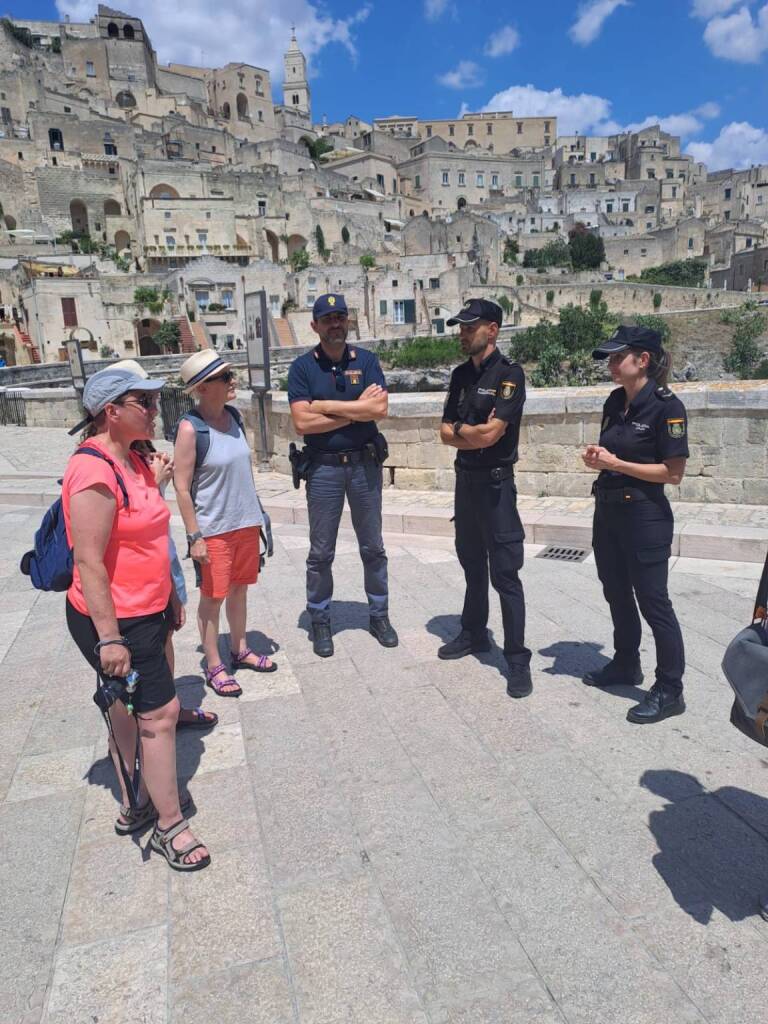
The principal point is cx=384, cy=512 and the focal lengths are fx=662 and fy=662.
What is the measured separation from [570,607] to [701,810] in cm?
229

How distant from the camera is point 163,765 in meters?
2.51

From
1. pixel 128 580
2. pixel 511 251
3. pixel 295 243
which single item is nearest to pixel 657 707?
pixel 128 580

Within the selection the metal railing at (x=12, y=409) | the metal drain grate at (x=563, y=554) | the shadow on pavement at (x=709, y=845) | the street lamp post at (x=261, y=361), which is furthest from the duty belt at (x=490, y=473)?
the metal railing at (x=12, y=409)

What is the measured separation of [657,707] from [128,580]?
102 inches

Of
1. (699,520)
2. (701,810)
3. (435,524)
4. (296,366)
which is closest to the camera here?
(701,810)

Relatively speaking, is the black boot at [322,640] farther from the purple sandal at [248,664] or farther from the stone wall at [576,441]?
the stone wall at [576,441]

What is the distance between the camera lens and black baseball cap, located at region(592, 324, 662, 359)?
322cm

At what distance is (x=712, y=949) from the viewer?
6.76 feet

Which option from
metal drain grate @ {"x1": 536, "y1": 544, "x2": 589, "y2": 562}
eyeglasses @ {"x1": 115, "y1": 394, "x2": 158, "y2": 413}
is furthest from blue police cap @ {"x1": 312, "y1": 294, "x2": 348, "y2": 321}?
metal drain grate @ {"x1": 536, "y1": 544, "x2": 589, "y2": 562}

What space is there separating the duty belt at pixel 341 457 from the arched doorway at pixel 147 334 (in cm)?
4410

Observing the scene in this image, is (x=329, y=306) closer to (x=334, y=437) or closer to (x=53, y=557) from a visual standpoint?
(x=334, y=437)

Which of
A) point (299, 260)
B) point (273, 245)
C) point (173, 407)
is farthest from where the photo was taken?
point (273, 245)

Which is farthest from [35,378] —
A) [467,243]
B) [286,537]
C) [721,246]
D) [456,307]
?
[721,246]

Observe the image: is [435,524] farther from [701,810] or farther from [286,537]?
[701,810]
